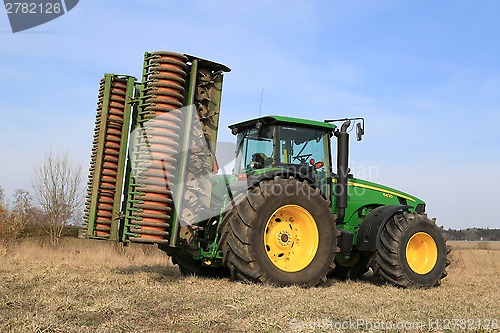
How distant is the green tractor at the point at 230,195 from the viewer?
6.50m

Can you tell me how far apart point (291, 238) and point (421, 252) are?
8.91 ft

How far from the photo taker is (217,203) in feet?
24.7

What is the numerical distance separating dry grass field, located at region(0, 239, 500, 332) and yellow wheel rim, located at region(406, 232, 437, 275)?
2.01 feet

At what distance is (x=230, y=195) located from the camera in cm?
739

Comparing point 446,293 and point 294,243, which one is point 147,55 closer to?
point 294,243

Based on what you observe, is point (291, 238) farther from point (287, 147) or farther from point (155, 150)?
point (155, 150)

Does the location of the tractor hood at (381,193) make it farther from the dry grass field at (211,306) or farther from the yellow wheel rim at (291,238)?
the yellow wheel rim at (291,238)

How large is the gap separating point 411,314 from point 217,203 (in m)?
3.37

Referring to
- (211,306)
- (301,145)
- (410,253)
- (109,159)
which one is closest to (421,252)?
(410,253)

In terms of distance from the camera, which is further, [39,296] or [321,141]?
[321,141]

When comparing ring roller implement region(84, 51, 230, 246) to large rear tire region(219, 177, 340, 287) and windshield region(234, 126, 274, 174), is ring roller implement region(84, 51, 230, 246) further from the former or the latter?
windshield region(234, 126, 274, 174)

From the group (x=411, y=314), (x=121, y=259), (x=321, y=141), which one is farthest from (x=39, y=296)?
(x=121, y=259)

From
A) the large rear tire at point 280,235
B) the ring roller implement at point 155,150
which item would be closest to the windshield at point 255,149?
the large rear tire at point 280,235

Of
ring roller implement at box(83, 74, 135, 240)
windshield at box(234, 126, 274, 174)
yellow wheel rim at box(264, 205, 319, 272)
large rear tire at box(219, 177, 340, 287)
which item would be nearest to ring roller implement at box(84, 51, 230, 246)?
ring roller implement at box(83, 74, 135, 240)
